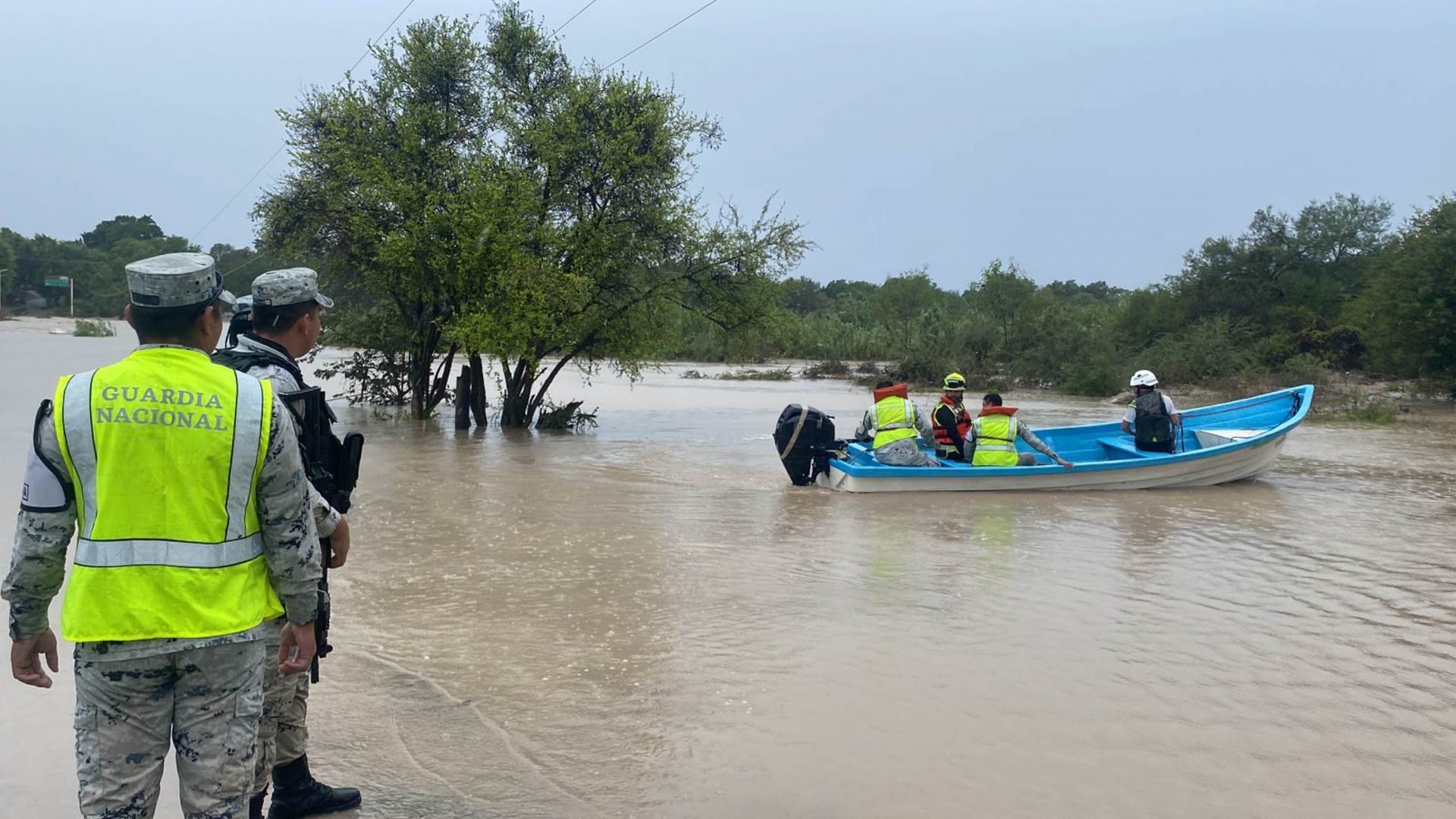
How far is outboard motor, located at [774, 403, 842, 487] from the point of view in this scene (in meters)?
14.1

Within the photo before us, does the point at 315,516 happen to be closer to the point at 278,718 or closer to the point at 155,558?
the point at 155,558

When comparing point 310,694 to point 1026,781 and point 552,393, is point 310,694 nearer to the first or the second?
point 1026,781

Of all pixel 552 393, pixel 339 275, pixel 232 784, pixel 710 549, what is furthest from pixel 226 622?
pixel 552 393

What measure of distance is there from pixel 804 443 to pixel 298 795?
1030cm

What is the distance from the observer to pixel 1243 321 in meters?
40.5

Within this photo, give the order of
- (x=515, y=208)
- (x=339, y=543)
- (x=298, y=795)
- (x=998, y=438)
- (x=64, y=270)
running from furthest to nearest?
(x=64, y=270)
(x=515, y=208)
(x=998, y=438)
(x=298, y=795)
(x=339, y=543)

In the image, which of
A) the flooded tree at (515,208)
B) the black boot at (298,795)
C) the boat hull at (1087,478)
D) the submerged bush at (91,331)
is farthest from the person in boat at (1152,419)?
the submerged bush at (91,331)

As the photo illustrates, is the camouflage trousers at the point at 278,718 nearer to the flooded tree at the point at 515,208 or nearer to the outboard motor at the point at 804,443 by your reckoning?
the outboard motor at the point at 804,443

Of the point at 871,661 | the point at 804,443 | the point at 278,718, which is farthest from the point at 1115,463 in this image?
the point at 278,718

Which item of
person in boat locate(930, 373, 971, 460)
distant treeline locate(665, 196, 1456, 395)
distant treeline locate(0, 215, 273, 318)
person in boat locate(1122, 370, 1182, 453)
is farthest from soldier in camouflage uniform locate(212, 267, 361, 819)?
distant treeline locate(0, 215, 273, 318)

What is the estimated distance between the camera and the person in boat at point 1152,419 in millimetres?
14703

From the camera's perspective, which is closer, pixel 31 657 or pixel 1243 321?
pixel 31 657

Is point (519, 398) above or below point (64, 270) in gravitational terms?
below

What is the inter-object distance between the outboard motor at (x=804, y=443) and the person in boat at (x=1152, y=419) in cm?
408
